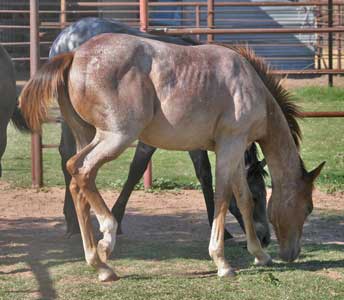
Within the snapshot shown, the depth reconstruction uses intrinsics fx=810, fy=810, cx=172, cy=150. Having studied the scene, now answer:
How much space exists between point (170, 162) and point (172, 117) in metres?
5.38

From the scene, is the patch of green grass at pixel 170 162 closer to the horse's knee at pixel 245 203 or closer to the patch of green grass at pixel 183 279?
the patch of green grass at pixel 183 279

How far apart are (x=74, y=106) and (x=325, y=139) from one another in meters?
7.39

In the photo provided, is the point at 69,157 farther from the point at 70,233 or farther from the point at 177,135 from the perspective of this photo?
the point at 177,135

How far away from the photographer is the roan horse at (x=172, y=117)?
5156 mm

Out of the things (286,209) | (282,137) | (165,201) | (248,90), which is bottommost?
(165,201)

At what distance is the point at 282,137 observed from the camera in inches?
225

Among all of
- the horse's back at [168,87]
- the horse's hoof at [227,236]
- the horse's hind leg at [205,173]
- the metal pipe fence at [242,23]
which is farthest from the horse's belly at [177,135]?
the metal pipe fence at [242,23]

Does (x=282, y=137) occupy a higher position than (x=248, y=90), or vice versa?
(x=248, y=90)

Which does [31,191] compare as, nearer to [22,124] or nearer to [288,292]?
[22,124]

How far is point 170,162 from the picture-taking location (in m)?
10.7

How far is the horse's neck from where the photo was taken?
568 cm

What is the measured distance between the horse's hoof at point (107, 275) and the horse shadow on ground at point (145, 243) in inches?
12.4

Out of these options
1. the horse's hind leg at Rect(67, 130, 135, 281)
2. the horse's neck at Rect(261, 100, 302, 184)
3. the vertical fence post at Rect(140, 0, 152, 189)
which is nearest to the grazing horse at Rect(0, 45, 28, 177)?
the horse's hind leg at Rect(67, 130, 135, 281)

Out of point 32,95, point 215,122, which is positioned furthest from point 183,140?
point 32,95
